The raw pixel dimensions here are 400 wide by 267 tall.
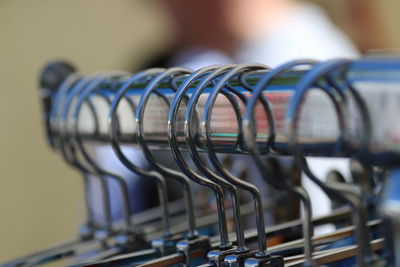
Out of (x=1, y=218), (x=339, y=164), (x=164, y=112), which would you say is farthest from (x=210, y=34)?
(x=164, y=112)

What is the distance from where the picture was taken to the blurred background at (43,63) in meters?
2.17

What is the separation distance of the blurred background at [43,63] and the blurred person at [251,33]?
1.26 feet

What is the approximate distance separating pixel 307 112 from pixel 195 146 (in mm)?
86

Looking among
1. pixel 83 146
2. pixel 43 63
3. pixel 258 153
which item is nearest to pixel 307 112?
pixel 258 153

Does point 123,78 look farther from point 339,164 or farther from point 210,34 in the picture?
point 210,34

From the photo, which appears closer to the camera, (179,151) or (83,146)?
(179,151)

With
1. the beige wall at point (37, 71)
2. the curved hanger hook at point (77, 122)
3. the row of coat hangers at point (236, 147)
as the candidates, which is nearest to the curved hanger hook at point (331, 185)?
the row of coat hangers at point (236, 147)

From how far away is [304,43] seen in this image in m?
1.52

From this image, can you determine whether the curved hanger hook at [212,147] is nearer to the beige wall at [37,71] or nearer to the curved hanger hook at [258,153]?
the curved hanger hook at [258,153]

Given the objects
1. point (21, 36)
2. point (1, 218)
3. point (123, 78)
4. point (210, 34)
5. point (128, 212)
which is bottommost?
point (1, 218)

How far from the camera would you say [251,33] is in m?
1.60

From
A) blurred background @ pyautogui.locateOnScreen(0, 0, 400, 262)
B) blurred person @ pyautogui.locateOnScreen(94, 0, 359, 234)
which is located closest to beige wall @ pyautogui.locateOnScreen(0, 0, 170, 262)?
blurred background @ pyautogui.locateOnScreen(0, 0, 400, 262)

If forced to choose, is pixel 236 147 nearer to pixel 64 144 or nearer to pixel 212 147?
pixel 212 147

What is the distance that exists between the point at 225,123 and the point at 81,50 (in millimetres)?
1906
